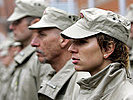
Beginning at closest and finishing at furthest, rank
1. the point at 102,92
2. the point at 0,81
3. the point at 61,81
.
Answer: the point at 102,92 → the point at 61,81 → the point at 0,81

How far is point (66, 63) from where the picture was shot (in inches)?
202

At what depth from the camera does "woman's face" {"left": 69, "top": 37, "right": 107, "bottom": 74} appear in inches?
152

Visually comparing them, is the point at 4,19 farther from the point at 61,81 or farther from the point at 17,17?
the point at 61,81

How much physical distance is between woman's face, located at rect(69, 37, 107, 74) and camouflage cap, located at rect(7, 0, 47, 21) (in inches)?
116

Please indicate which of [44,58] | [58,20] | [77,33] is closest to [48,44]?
[44,58]

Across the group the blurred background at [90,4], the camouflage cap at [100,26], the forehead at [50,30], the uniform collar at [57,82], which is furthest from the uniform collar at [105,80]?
the blurred background at [90,4]

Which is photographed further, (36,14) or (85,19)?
(36,14)

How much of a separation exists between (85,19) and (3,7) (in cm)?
2894

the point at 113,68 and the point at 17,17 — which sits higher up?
the point at 113,68

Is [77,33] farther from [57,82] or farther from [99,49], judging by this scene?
[57,82]

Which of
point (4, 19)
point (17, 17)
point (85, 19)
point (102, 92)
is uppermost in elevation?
point (85, 19)

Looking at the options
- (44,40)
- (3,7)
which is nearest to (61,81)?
(44,40)

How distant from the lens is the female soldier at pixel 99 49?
377cm

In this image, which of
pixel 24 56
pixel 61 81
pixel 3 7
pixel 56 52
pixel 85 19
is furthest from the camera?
pixel 3 7
